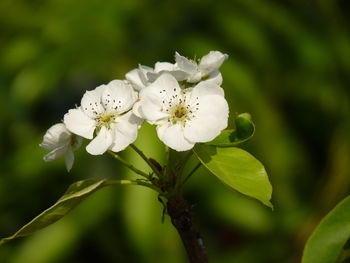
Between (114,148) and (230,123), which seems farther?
(230,123)

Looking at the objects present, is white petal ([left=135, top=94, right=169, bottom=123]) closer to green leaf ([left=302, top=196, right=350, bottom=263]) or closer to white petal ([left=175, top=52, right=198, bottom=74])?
white petal ([left=175, top=52, right=198, bottom=74])

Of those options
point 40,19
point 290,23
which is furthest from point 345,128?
point 40,19

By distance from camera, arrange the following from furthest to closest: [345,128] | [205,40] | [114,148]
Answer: [345,128], [205,40], [114,148]

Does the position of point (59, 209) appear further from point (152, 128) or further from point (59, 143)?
point (152, 128)

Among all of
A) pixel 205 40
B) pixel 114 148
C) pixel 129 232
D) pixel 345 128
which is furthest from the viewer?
pixel 345 128

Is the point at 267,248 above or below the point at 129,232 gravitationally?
below

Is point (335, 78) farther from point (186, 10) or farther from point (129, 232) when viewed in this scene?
point (129, 232)

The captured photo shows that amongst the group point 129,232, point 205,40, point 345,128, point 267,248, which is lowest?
point 267,248

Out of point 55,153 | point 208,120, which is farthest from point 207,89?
point 55,153
